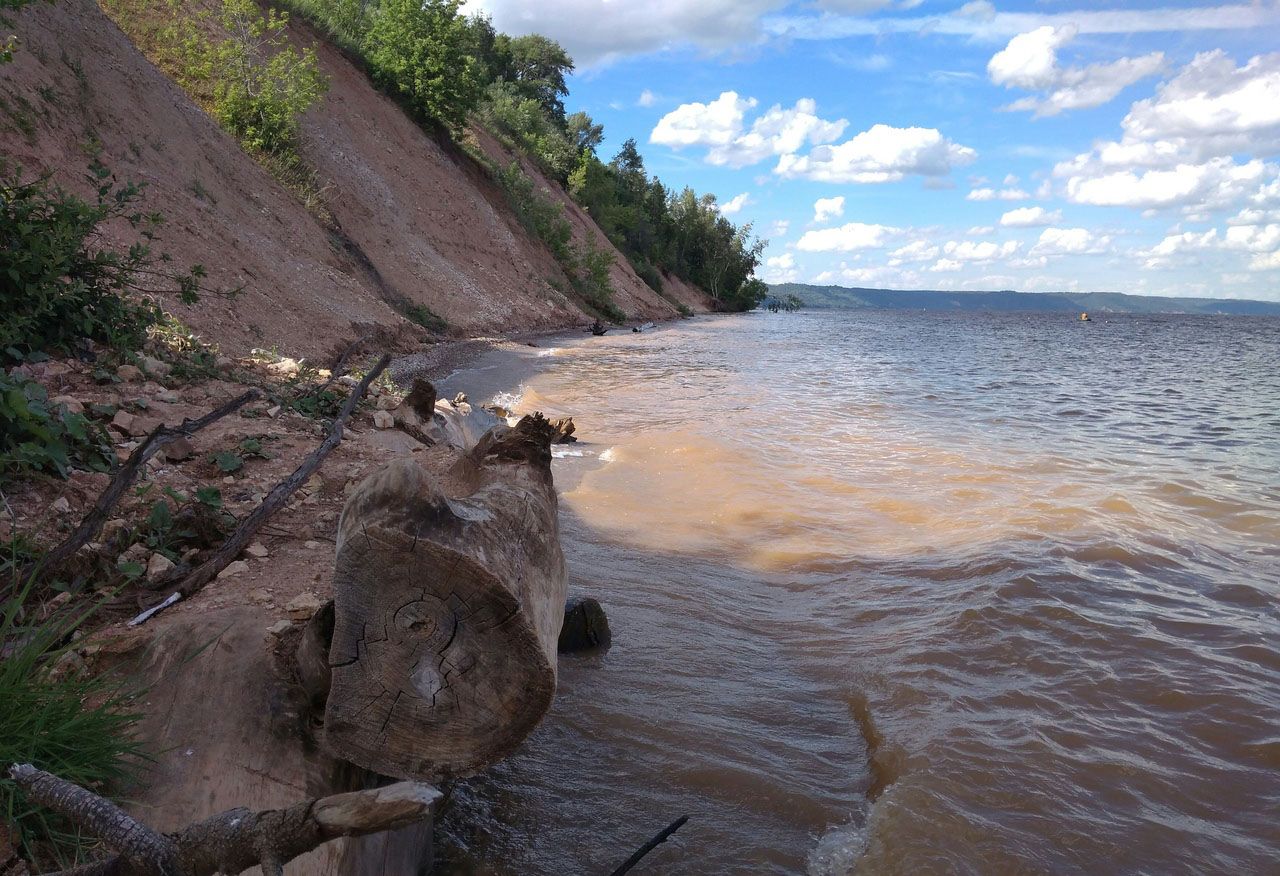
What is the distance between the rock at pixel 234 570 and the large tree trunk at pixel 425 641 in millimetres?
1360

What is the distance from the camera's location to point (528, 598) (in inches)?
101

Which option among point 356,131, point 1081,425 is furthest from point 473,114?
point 1081,425

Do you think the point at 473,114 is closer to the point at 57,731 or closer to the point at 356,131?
the point at 356,131

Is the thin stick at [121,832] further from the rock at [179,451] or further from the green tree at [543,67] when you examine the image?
the green tree at [543,67]

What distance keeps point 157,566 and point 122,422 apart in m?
1.67

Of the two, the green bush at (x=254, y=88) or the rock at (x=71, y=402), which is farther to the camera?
the green bush at (x=254, y=88)

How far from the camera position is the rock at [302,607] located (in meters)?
3.06

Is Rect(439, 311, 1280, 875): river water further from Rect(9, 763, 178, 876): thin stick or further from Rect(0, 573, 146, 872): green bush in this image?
Rect(9, 763, 178, 876): thin stick

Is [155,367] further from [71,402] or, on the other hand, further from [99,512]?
[99,512]

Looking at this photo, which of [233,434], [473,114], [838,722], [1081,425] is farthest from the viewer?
[473,114]

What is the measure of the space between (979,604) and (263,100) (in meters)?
18.4

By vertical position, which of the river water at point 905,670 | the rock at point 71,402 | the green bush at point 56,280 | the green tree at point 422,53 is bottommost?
the river water at point 905,670

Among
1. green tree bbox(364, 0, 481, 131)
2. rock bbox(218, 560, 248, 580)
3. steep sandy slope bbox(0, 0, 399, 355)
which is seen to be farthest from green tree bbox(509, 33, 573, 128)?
rock bbox(218, 560, 248, 580)

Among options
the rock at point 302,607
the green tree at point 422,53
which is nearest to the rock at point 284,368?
the rock at point 302,607
